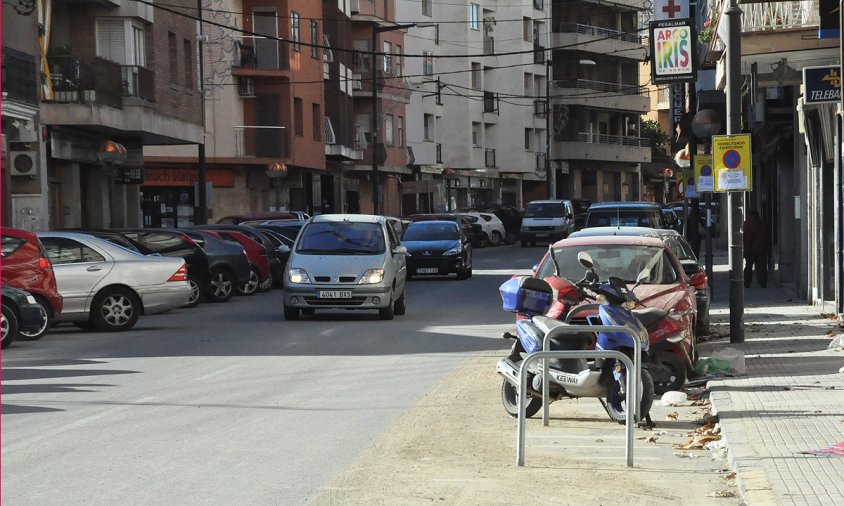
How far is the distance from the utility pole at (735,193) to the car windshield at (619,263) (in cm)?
259

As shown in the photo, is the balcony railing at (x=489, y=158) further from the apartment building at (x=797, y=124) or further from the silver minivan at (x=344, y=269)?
the silver minivan at (x=344, y=269)

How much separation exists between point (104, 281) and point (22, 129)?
13.0 meters

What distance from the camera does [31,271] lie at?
1998 cm

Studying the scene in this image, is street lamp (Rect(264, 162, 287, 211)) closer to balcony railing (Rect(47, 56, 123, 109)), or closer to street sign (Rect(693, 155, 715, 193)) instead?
balcony railing (Rect(47, 56, 123, 109))

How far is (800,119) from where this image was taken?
2597cm

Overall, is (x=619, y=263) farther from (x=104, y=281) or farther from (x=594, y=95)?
(x=594, y=95)

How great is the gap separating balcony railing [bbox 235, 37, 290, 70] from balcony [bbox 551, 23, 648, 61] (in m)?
40.0

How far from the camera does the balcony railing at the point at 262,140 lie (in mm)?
56656

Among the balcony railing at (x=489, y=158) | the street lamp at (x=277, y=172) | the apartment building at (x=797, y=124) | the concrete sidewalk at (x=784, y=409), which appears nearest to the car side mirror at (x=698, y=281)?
the concrete sidewalk at (x=784, y=409)

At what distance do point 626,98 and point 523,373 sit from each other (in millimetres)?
93681

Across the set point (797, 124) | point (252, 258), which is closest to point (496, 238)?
point (252, 258)

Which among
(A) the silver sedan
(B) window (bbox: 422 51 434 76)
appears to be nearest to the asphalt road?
(A) the silver sedan

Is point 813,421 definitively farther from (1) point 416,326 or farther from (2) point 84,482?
(1) point 416,326

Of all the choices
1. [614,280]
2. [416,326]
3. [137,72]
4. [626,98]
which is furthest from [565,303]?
[626,98]
